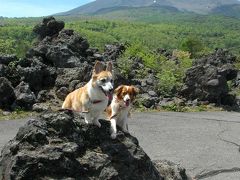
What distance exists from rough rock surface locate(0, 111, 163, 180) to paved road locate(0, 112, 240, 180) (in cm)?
476

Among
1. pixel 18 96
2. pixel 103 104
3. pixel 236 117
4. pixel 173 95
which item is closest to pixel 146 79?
pixel 173 95

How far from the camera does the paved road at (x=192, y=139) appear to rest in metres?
12.7

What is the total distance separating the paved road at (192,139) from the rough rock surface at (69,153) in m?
4.76

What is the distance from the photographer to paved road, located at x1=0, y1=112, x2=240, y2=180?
12664mm

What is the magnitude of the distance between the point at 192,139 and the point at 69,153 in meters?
9.64

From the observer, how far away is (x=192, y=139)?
625 inches

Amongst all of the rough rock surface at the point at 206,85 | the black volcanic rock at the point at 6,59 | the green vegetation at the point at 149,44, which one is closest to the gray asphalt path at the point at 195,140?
the rough rock surface at the point at 206,85

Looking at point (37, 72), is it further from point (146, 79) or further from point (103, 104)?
point (103, 104)

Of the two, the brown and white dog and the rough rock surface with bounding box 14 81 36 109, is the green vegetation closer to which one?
the rough rock surface with bounding box 14 81 36 109

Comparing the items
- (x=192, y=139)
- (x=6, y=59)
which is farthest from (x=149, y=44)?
(x=192, y=139)

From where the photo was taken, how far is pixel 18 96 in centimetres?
1905

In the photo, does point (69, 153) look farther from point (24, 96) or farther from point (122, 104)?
point (24, 96)

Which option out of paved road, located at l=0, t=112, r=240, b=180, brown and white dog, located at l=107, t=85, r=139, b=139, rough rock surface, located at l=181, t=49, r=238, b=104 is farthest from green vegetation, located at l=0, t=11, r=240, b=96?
brown and white dog, located at l=107, t=85, r=139, b=139

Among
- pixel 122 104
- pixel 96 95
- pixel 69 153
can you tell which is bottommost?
pixel 69 153
